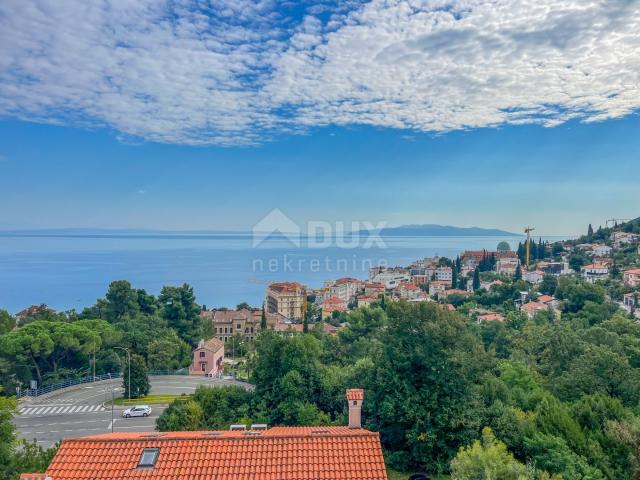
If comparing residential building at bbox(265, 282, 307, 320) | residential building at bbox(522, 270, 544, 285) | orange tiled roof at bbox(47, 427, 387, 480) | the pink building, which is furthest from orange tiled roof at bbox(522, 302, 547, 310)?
orange tiled roof at bbox(47, 427, 387, 480)

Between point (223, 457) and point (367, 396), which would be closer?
point (223, 457)

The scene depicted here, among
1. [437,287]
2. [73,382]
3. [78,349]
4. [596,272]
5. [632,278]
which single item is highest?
[632,278]

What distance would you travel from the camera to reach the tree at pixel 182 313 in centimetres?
4003

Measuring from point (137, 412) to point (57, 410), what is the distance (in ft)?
17.8

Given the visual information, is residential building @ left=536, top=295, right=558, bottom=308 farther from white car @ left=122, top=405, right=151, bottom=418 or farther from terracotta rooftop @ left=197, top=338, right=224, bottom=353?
white car @ left=122, top=405, right=151, bottom=418

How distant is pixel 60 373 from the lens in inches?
1163

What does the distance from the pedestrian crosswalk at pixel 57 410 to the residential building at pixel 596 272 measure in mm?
61701

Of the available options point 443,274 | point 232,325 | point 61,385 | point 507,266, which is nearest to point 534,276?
point 507,266

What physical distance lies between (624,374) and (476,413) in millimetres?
7952

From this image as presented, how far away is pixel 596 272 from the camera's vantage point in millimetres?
62750

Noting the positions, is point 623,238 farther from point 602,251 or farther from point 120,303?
point 120,303

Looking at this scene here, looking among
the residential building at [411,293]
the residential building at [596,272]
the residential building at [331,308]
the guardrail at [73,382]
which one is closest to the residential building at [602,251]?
the residential building at [596,272]

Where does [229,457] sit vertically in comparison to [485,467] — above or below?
above

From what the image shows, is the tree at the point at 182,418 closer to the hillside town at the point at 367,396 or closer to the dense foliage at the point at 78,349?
the hillside town at the point at 367,396
